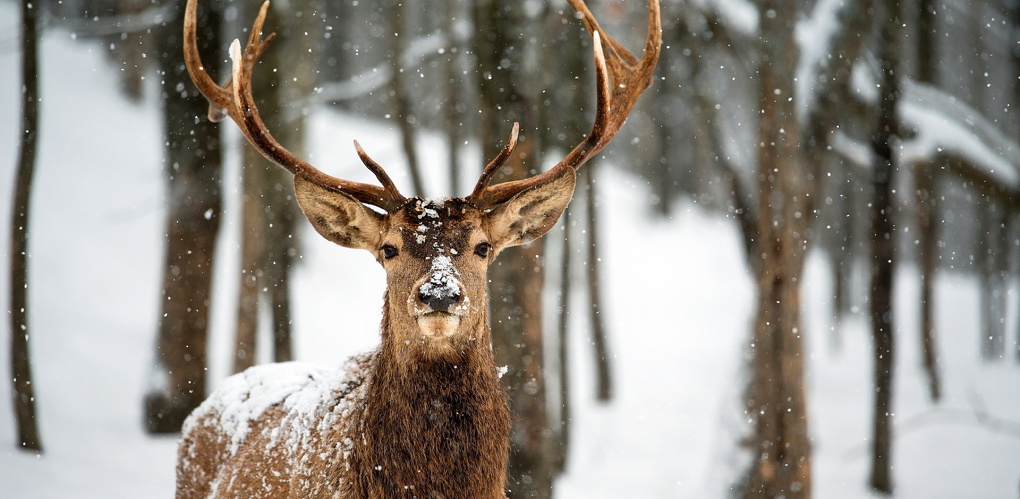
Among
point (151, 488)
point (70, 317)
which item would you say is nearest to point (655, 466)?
point (151, 488)

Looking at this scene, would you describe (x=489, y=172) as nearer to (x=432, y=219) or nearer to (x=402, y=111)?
(x=432, y=219)

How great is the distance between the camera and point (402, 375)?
4.03 m

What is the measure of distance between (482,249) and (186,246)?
643cm

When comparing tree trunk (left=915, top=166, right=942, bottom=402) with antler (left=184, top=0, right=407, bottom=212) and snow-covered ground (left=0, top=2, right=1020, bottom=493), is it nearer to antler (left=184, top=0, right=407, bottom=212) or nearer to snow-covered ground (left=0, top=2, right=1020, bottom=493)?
snow-covered ground (left=0, top=2, right=1020, bottom=493)

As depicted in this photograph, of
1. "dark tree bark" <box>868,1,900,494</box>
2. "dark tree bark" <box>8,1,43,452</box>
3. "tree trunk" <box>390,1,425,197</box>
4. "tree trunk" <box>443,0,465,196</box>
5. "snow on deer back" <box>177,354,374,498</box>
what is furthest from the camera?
"tree trunk" <box>443,0,465,196</box>

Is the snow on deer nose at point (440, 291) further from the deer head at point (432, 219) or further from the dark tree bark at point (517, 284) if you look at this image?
the dark tree bark at point (517, 284)

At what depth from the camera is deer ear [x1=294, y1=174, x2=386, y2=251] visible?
4316mm

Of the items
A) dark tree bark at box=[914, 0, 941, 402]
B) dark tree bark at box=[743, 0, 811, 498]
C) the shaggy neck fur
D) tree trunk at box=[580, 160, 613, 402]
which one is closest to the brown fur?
the shaggy neck fur

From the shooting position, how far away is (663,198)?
32688mm

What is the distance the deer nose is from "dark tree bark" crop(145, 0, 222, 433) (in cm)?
663

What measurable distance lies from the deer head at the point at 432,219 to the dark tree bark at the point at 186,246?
4.82 metres

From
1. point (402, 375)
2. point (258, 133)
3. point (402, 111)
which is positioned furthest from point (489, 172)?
point (402, 111)

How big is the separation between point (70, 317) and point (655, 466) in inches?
415

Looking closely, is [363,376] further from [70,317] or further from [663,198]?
[663,198]
